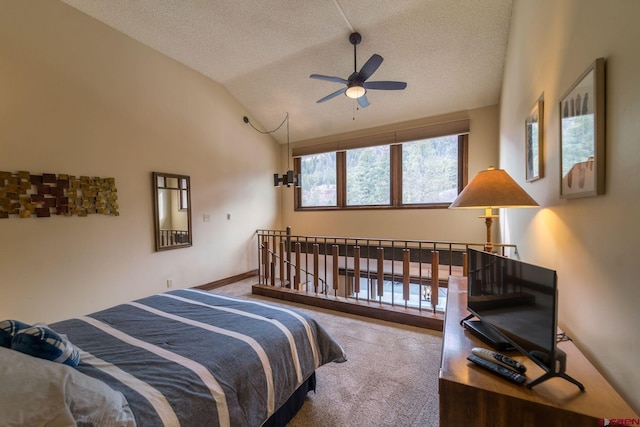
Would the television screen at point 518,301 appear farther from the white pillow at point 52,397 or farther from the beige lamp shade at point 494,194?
the white pillow at point 52,397

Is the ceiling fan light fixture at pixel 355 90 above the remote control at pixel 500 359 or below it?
above

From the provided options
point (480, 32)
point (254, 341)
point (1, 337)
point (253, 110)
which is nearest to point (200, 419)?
point (254, 341)

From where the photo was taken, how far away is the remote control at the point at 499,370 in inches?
39.3

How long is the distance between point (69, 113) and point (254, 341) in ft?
11.0

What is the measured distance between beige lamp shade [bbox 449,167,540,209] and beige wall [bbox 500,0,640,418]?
154 millimetres

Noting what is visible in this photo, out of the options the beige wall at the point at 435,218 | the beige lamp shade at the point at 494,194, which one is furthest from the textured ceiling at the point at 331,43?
the beige lamp shade at the point at 494,194

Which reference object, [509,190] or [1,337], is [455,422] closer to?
A: [509,190]

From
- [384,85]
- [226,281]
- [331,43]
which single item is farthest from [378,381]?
[331,43]

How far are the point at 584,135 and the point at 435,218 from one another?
3.46 metres

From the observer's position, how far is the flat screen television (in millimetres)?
956

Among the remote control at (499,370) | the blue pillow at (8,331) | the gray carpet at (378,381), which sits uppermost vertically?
the blue pillow at (8,331)

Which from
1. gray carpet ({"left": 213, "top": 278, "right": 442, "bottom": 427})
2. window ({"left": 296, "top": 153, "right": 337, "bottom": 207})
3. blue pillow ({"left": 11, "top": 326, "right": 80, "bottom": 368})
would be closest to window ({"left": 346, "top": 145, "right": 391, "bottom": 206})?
window ({"left": 296, "top": 153, "right": 337, "bottom": 207})

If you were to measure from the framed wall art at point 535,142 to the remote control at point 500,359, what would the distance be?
1339 mm

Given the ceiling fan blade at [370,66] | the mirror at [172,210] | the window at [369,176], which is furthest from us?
the window at [369,176]
